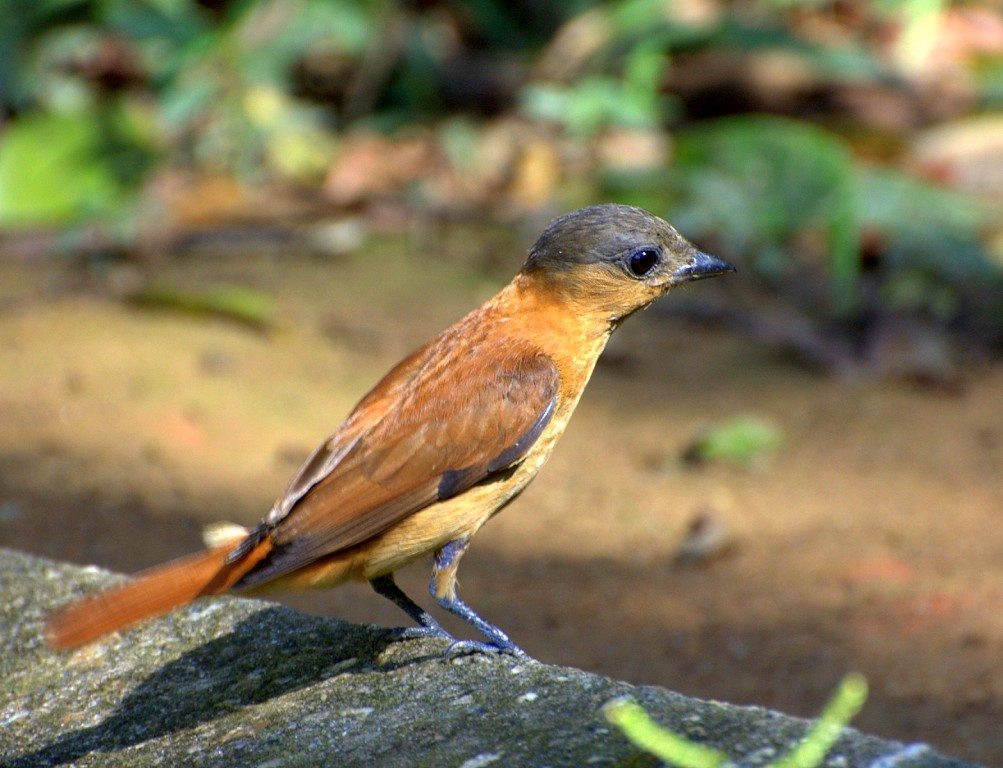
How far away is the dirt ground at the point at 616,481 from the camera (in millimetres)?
4219

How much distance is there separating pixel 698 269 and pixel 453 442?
0.79 metres

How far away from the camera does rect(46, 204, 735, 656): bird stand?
2.95 m

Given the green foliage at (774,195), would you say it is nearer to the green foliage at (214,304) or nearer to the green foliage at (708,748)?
the green foliage at (214,304)

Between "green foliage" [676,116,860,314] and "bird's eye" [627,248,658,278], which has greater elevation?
"green foliage" [676,116,860,314]

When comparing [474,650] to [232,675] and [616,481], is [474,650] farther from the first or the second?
[616,481]

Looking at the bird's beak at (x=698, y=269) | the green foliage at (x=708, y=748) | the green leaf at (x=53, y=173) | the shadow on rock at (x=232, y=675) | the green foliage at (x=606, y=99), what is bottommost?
the green foliage at (x=708, y=748)

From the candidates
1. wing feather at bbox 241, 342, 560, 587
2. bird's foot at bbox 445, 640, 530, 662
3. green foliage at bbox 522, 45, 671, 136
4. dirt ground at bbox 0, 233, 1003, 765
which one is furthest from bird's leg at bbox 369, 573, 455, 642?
green foliage at bbox 522, 45, 671, 136

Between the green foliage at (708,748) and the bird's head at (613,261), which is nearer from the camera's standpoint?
the green foliage at (708,748)

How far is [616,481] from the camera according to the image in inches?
217

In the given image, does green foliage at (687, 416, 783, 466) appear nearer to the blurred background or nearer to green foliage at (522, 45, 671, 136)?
the blurred background

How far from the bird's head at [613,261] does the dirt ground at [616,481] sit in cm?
139

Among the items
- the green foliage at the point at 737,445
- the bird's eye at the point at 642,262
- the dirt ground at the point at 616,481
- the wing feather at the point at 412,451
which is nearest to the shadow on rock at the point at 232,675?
the wing feather at the point at 412,451

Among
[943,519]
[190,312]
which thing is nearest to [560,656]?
[943,519]

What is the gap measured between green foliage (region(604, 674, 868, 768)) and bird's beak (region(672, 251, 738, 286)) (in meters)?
1.28
